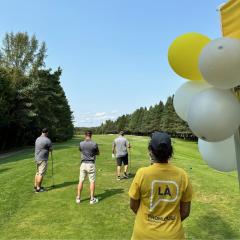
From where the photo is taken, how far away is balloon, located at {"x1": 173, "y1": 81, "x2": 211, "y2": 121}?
4.80 metres

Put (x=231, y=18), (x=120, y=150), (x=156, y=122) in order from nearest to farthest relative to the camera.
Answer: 1. (x=231, y=18)
2. (x=120, y=150)
3. (x=156, y=122)

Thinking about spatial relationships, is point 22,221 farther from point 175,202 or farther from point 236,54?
point 236,54

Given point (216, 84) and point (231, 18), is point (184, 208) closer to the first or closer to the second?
point (216, 84)

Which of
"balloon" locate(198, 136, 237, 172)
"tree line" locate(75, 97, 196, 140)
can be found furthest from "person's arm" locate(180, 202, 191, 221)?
"tree line" locate(75, 97, 196, 140)

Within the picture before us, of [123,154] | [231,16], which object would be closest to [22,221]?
[123,154]

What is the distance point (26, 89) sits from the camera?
4144 cm

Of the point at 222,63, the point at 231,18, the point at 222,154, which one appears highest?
the point at 231,18

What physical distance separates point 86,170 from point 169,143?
677 centimetres

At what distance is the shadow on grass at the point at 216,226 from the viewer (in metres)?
8.05

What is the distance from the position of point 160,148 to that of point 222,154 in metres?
1.25

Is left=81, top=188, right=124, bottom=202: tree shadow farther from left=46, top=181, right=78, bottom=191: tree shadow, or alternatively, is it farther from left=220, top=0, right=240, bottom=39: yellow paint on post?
left=220, top=0, right=240, bottom=39: yellow paint on post

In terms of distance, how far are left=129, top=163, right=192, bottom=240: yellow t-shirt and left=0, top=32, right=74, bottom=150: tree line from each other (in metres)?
33.7

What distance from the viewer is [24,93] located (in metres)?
41.4

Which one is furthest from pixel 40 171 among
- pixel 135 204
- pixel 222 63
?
pixel 222 63
